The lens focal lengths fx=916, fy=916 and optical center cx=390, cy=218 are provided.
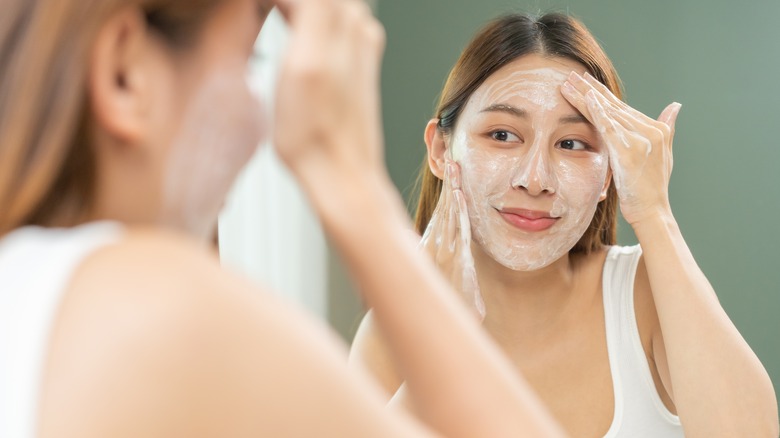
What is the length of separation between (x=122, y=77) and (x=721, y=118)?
184cm

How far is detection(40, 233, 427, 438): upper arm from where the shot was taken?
0.34m

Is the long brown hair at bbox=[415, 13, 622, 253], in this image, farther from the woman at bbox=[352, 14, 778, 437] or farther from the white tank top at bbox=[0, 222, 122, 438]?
the white tank top at bbox=[0, 222, 122, 438]

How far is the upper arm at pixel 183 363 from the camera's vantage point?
1.11 feet

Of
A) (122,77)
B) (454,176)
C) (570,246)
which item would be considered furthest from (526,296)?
(122,77)

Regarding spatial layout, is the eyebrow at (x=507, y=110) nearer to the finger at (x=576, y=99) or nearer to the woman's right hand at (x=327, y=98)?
the finger at (x=576, y=99)

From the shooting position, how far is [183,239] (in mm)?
465

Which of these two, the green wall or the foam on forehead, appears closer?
the foam on forehead

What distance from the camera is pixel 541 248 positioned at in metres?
1.23

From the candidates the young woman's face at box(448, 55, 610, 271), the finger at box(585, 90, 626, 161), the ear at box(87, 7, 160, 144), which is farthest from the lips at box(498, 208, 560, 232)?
the ear at box(87, 7, 160, 144)

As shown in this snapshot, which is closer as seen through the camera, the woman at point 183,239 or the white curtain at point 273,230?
the woman at point 183,239

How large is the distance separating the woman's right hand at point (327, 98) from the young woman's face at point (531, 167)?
2.33 ft

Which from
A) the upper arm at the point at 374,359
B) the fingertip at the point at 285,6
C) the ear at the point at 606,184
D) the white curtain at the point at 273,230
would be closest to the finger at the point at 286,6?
the fingertip at the point at 285,6

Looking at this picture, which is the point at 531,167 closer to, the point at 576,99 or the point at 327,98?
the point at 576,99

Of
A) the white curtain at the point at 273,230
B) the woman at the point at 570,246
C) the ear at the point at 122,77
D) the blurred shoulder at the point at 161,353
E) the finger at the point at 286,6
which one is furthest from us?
the white curtain at the point at 273,230
